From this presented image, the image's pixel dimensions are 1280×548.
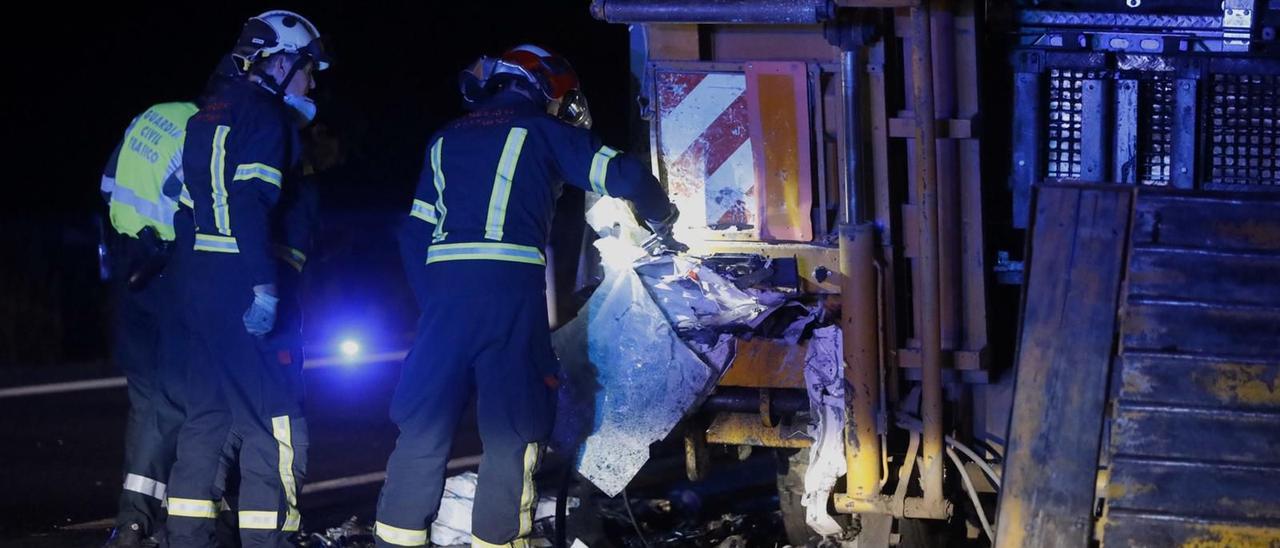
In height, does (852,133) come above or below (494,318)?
above

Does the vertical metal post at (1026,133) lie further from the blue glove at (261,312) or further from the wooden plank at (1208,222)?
the blue glove at (261,312)

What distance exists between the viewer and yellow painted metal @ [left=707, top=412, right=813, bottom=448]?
15.3ft

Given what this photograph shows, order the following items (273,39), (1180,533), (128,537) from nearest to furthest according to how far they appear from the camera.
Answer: (1180,533) → (273,39) → (128,537)

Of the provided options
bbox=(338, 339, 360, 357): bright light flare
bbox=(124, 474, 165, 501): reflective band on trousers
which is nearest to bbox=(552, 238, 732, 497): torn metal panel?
bbox=(124, 474, 165, 501): reflective band on trousers

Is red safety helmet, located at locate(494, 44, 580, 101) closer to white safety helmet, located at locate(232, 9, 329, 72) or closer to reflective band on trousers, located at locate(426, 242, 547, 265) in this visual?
reflective band on trousers, located at locate(426, 242, 547, 265)

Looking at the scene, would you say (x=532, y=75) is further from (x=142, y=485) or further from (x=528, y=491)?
(x=142, y=485)

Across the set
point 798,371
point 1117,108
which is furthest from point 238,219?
point 1117,108

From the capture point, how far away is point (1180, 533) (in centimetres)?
349

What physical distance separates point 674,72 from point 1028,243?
1463mm

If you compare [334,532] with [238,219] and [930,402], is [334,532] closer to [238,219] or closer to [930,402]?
[238,219]

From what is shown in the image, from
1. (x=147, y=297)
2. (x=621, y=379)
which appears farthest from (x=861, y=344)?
(x=147, y=297)

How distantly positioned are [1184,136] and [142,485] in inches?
163

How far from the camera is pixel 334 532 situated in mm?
5578

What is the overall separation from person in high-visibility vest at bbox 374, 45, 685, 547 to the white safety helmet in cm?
84
